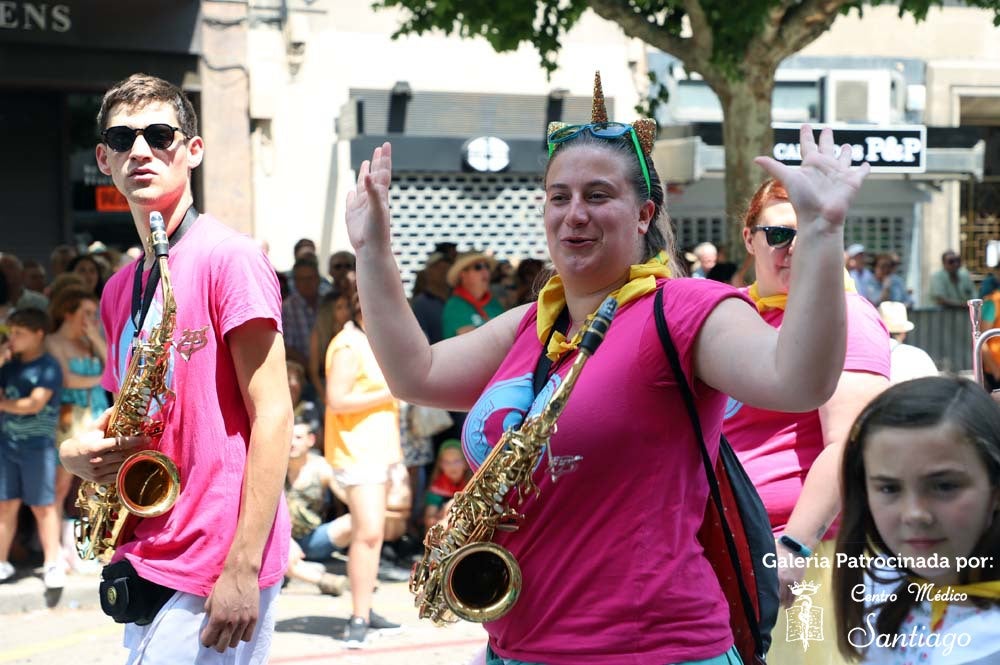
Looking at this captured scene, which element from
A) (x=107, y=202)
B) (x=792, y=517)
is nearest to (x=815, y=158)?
(x=792, y=517)

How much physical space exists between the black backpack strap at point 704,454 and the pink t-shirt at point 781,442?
114cm

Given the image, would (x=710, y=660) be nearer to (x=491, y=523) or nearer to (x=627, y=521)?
(x=627, y=521)

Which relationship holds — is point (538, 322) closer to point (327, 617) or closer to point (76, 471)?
point (76, 471)

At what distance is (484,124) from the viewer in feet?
65.1

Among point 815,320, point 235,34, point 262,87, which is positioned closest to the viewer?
point 815,320

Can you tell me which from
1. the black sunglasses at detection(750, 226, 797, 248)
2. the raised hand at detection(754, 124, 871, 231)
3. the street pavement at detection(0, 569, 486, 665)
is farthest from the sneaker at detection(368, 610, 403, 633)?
the raised hand at detection(754, 124, 871, 231)

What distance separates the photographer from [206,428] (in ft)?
11.3

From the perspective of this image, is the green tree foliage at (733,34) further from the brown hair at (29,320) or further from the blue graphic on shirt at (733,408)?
the blue graphic on shirt at (733,408)

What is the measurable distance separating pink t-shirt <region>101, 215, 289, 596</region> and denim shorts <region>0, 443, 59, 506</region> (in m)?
5.46

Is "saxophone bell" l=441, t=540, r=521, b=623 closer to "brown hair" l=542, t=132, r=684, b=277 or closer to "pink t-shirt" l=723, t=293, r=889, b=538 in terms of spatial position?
"brown hair" l=542, t=132, r=684, b=277

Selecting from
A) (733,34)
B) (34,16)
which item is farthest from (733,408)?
(34,16)

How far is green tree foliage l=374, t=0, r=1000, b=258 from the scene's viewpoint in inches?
465

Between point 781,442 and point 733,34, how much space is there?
8.19 m

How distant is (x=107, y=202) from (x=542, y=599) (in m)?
14.5
